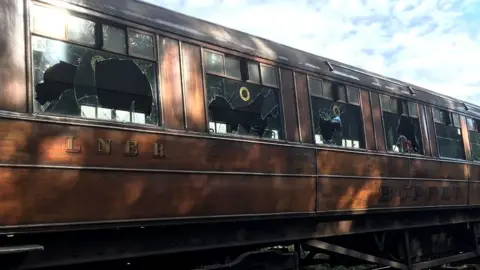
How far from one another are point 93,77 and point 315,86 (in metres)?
2.97

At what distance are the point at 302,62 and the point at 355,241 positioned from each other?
2.95 metres

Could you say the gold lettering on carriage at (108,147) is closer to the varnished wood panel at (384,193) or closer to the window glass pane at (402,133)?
the varnished wood panel at (384,193)

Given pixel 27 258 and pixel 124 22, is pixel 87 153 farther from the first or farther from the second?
pixel 124 22

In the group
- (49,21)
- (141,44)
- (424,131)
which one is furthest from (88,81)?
(424,131)

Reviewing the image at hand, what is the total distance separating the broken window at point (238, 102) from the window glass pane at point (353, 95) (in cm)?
145

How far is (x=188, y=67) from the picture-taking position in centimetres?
478

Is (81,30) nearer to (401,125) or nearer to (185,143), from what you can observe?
(185,143)

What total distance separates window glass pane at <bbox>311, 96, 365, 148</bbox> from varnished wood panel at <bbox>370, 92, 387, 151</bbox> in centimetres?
33

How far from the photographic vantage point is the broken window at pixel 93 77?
3770mm

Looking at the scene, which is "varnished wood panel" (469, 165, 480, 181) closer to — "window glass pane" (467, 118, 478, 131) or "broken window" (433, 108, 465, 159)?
"broken window" (433, 108, 465, 159)

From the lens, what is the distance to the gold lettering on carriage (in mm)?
3728

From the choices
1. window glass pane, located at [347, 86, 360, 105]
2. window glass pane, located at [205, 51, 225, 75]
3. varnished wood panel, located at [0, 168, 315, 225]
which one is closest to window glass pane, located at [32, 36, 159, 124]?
varnished wood panel, located at [0, 168, 315, 225]

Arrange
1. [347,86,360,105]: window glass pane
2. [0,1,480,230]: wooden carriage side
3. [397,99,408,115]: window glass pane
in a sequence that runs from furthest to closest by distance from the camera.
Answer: [397,99,408,115]: window glass pane
[347,86,360,105]: window glass pane
[0,1,480,230]: wooden carriage side

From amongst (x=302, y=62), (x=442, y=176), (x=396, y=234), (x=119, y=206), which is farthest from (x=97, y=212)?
(x=442, y=176)
